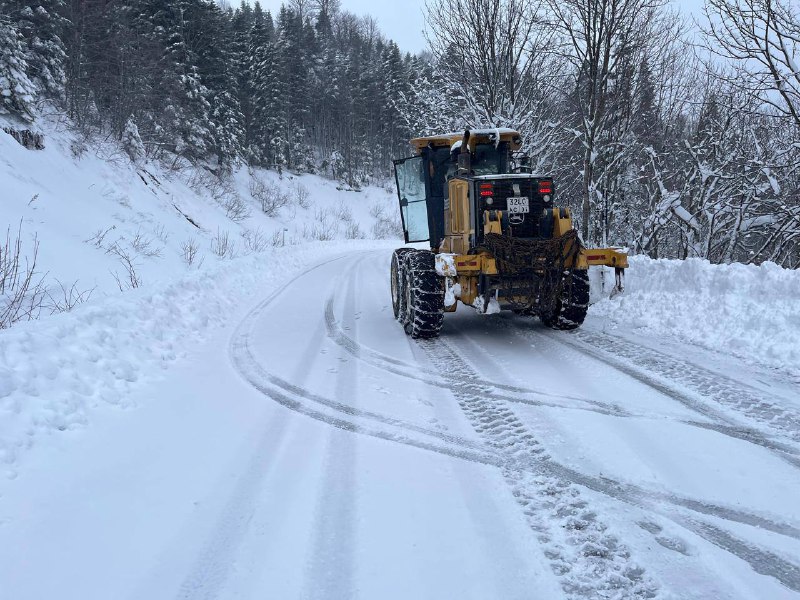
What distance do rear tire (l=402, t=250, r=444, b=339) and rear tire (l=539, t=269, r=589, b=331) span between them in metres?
1.31

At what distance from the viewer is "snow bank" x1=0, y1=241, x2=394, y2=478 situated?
340 centimetres

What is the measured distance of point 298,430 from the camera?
12.1 ft

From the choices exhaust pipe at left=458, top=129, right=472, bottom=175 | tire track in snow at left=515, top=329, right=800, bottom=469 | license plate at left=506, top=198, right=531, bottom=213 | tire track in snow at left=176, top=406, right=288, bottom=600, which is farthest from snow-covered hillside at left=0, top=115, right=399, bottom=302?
tire track in snow at left=515, top=329, right=800, bottom=469

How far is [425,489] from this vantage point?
2.84 m

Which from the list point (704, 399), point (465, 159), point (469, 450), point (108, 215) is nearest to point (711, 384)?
point (704, 399)

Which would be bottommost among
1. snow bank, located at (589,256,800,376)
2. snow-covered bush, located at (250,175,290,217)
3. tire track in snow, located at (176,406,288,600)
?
tire track in snow, located at (176,406,288,600)

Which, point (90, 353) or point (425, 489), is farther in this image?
point (90, 353)

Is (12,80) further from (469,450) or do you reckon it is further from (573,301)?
(469,450)

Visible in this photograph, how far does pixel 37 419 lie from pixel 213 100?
115ft

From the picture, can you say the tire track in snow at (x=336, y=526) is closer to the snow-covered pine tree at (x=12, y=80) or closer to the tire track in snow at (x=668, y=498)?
the tire track in snow at (x=668, y=498)

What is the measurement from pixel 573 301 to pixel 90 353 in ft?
17.5

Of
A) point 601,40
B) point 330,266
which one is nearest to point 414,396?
point 601,40

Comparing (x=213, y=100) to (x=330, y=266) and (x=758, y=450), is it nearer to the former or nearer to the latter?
(x=330, y=266)

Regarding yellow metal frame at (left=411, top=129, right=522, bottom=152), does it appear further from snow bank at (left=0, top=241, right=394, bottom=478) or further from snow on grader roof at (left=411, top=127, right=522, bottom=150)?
snow bank at (left=0, top=241, right=394, bottom=478)
